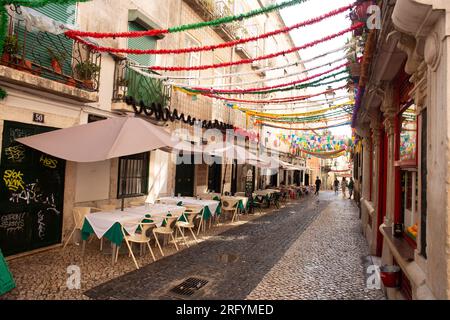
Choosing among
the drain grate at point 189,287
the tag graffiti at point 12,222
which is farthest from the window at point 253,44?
the drain grate at point 189,287

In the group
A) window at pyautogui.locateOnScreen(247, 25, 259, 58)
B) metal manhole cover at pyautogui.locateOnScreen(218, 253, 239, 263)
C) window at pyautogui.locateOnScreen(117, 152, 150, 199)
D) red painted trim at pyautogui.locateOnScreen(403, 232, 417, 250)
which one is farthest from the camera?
window at pyautogui.locateOnScreen(247, 25, 259, 58)

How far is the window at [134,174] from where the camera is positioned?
9.50 m

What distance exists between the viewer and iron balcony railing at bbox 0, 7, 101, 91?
19.7ft

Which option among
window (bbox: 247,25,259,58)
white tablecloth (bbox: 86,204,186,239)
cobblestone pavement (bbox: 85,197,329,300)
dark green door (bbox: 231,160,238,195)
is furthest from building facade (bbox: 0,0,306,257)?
window (bbox: 247,25,259,58)

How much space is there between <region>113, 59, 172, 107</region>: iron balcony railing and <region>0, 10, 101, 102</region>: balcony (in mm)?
874

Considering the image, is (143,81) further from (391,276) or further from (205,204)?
(391,276)

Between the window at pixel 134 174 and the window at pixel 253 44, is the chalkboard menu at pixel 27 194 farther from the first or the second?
the window at pixel 253 44

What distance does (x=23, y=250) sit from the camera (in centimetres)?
645

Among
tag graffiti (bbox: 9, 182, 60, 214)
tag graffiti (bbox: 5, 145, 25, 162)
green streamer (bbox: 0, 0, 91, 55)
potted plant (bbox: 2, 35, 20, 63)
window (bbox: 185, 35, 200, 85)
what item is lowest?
tag graffiti (bbox: 9, 182, 60, 214)

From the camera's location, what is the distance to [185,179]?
1340cm

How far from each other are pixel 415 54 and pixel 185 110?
10305 millimetres

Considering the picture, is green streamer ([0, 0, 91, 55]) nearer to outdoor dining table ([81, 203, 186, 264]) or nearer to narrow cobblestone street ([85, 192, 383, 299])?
outdoor dining table ([81, 203, 186, 264])

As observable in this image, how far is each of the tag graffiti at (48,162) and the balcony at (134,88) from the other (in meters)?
2.47
